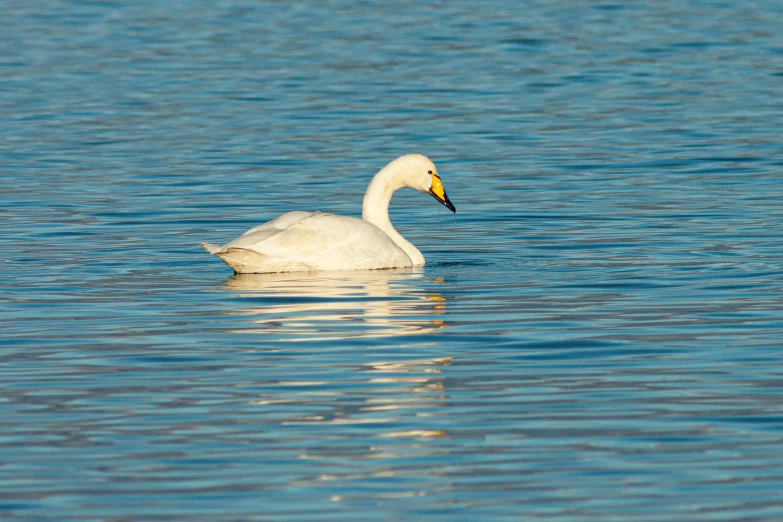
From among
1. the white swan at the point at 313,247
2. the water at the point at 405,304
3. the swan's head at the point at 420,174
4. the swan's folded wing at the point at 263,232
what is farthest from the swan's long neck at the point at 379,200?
the swan's folded wing at the point at 263,232

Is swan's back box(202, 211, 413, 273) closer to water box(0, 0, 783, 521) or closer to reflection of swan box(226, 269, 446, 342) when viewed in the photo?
reflection of swan box(226, 269, 446, 342)

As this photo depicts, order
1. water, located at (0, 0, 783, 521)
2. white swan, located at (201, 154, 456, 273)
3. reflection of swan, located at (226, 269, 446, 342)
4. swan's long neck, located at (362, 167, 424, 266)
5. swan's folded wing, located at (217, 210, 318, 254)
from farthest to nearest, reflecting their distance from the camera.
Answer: swan's long neck, located at (362, 167, 424, 266) < white swan, located at (201, 154, 456, 273) < swan's folded wing, located at (217, 210, 318, 254) < reflection of swan, located at (226, 269, 446, 342) < water, located at (0, 0, 783, 521)

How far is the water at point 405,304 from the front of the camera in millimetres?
8031

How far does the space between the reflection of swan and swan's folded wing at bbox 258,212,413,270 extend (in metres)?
0.11

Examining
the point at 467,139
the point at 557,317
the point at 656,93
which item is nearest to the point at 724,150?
the point at 467,139

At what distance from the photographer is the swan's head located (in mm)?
16406

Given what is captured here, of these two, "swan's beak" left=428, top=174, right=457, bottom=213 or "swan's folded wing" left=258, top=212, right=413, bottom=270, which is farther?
"swan's beak" left=428, top=174, right=457, bottom=213

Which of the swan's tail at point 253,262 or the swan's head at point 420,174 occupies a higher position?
the swan's head at point 420,174

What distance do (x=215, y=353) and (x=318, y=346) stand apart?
695 mm

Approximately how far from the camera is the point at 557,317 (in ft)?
40.0

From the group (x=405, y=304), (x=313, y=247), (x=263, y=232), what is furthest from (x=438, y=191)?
(x=405, y=304)

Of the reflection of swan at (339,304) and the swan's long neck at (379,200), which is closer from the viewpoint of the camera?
the reflection of swan at (339,304)

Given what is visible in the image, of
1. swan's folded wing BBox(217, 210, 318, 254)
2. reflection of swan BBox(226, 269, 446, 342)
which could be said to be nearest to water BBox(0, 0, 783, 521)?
reflection of swan BBox(226, 269, 446, 342)

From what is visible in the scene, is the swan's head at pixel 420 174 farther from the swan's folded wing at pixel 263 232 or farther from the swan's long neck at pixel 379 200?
the swan's folded wing at pixel 263 232
